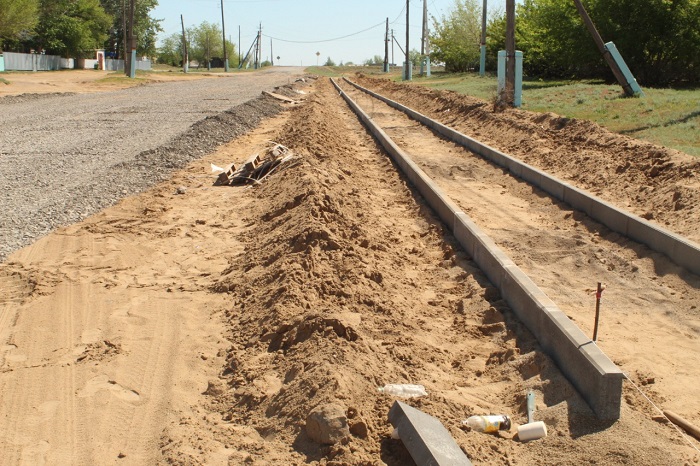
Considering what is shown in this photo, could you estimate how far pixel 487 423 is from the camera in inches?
187

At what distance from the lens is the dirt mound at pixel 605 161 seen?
1045 centimetres

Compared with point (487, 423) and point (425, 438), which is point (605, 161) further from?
point (425, 438)

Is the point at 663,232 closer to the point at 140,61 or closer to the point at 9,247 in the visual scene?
the point at 9,247

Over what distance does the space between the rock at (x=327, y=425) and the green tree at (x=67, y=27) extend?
78240mm

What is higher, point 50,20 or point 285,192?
point 50,20

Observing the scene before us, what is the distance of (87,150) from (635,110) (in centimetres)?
1306

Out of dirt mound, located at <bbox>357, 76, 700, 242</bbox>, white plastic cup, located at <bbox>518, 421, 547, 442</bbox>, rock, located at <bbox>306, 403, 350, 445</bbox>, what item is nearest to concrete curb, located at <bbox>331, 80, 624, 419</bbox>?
white plastic cup, located at <bbox>518, 421, 547, 442</bbox>

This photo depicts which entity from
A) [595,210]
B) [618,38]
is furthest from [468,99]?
[595,210]

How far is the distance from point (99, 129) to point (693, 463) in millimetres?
19127

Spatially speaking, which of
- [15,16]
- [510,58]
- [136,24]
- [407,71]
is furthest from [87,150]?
[136,24]

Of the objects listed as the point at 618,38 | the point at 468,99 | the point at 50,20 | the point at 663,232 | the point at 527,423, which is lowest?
the point at 527,423

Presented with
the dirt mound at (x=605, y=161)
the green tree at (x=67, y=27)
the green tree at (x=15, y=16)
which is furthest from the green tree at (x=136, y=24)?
the dirt mound at (x=605, y=161)

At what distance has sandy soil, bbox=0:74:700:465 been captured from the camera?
4.52 metres

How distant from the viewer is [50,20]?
77250 millimetres
